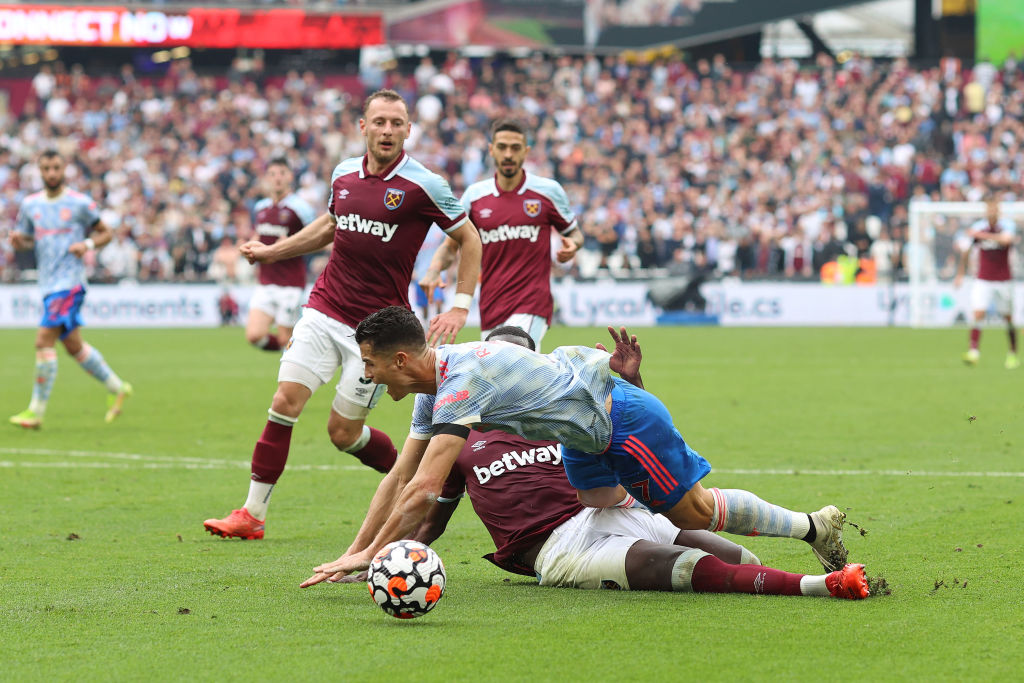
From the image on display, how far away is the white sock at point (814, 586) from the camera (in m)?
5.57

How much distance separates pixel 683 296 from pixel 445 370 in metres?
25.0

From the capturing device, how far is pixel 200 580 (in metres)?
6.16

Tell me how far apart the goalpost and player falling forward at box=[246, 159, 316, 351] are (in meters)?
18.0

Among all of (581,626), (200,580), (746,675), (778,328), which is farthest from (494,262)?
(778,328)

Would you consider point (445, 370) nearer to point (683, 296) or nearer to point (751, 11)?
point (683, 296)

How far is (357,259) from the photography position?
7.59m

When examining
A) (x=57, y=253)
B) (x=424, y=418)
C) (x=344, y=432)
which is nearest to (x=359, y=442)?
(x=344, y=432)

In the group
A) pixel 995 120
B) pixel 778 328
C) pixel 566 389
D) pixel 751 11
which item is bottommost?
pixel 778 328

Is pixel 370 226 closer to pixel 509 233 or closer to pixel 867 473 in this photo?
pixel 509 233

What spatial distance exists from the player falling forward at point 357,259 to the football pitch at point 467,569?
1.97 ft

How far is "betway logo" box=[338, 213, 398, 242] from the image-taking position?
752cm

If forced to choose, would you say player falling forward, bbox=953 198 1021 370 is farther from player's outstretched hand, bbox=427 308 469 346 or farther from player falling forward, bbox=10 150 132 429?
player's outstretched hand, bbox=427 308 469 346

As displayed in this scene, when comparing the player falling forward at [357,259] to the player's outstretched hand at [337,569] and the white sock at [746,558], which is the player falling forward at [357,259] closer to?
the player's outstretched hand at [337,569]

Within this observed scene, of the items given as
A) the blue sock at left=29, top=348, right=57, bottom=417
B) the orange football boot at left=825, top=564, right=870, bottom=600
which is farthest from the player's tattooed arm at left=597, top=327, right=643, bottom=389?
the blue sock at left=29, top=348, right=57, bottom=417
